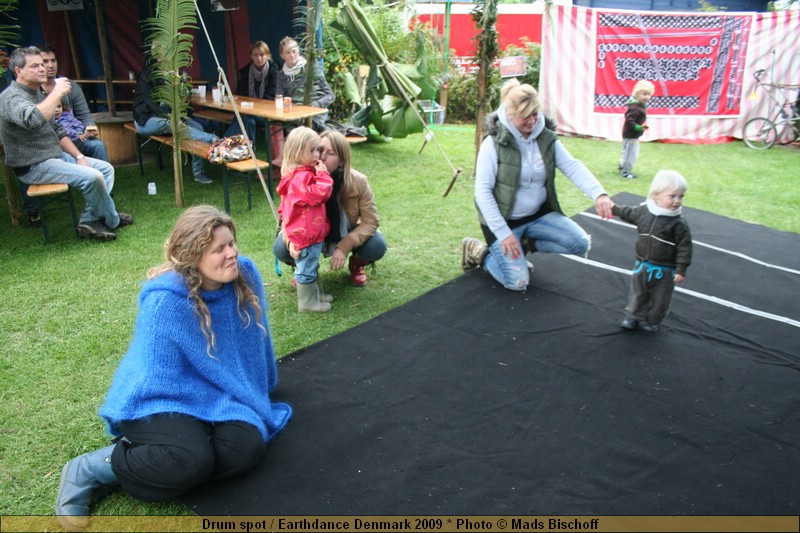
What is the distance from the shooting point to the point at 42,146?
16.6ft

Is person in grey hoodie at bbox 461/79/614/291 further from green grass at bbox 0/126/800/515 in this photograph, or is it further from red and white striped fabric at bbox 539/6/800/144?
red and white striped fabric at bbox 539/6/800/144

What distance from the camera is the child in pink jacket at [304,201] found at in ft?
11.9

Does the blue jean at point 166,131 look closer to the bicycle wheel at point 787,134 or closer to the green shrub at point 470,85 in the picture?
the green shrub at point 470,85

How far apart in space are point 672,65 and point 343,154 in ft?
25.8

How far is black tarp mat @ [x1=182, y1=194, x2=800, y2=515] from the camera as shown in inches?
94.2

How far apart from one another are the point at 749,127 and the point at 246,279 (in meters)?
9.36

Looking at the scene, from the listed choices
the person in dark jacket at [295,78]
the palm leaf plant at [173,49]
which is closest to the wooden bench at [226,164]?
the palm leaf plant at [173,49]

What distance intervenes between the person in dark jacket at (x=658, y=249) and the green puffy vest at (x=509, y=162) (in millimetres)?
709

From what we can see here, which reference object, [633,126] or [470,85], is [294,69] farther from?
[470,85]

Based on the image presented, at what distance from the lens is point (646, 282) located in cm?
358

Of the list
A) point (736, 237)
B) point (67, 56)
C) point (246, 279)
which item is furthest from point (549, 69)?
point (246, 279)

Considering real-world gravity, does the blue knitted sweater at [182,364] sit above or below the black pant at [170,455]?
above

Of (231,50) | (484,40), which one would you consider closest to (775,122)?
Result: (484,40)

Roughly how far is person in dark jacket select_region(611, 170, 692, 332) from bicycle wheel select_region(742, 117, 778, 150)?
6954mm
